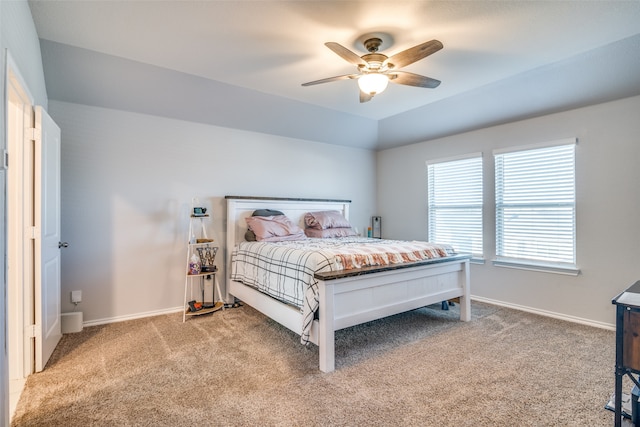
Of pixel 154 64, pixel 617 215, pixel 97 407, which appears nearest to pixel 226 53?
pixel 154 64

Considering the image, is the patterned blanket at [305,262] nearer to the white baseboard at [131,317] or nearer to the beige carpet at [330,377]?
the beige carpet at [330,377]

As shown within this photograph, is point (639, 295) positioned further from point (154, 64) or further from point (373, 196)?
point (373, 196)

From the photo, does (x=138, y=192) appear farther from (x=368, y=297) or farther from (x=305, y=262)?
(x=368, y=297)

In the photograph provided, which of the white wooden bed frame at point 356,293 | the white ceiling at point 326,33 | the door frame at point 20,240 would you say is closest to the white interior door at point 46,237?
the door frame at point 20,240

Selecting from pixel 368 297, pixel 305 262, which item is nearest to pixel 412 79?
pixel 305 262

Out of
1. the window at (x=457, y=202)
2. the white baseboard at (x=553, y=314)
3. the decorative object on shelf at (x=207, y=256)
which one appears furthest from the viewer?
the window at (x=457, y=202)

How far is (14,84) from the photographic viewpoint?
203cm

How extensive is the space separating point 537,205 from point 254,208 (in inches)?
137

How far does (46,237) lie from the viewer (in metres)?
2.58

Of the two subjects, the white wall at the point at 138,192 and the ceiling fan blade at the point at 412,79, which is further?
the white wall at the point at 138,192

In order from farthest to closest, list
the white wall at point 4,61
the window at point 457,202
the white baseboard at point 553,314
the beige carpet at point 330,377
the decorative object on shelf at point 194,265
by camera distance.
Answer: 1. the window at point 457,202
2. the decorative object on shelf at point 194,265
3. the white baseboard at point 553,314
4. the beige carpet at point 330,377
5. the white wall at point 4,61

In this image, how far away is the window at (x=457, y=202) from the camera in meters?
4.50

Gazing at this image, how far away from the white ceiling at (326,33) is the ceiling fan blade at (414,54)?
26cm

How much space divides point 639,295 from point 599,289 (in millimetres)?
2315
